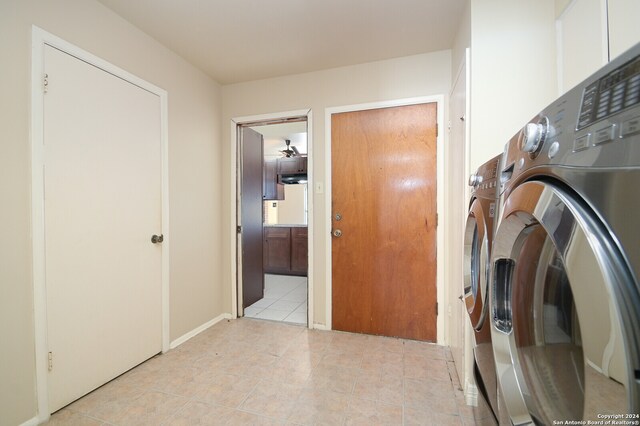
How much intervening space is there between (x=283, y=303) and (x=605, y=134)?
3280mm

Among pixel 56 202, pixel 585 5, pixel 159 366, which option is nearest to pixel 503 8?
pixel 585 5

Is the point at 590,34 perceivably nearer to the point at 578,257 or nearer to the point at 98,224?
the point at 578,257

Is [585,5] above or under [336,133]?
above

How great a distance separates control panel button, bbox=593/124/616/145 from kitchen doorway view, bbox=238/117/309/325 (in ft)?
7.86

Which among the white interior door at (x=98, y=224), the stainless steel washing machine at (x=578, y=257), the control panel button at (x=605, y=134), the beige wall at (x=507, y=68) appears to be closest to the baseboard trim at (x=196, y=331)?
the white interior door at (x=98, y=224)

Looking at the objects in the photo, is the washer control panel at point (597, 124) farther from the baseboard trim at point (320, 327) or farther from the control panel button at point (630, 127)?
the baseboard trim at point (320, 327)

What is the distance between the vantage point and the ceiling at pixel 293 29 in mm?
1690

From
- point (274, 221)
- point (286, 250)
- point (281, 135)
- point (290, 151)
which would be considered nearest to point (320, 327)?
point (286, 250)

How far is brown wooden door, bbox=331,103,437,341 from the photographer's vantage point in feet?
7.35

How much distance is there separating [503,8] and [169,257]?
2.79 m

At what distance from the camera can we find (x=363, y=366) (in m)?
1.91

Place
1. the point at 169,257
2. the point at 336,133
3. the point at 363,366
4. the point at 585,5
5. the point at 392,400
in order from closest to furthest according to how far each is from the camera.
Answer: the point at 585,5 < the point at 392,400 < the point at 363,366 < the point at 169,257 < the point at 336,133

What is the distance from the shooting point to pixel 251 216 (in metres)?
3.11

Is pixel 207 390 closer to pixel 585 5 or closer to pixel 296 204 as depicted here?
pixel 585 5
